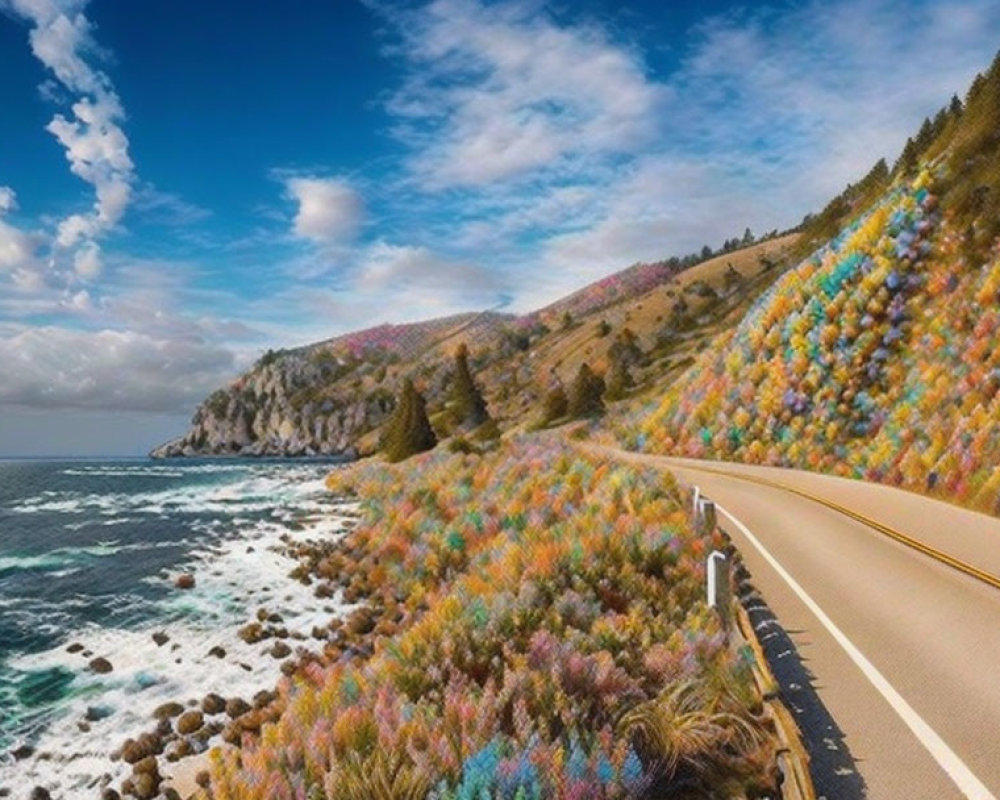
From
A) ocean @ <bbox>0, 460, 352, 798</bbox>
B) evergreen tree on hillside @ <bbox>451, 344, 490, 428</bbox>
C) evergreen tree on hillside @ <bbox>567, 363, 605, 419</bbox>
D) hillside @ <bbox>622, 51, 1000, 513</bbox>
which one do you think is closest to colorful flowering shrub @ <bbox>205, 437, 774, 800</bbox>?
ocean @ <bbox>0, 460, 352, 798</bbox>

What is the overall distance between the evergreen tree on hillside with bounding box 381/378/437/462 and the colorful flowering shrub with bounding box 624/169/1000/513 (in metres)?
18.1

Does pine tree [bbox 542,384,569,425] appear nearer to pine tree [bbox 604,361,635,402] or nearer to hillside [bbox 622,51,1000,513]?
pine tree [bbox 604,361,635,402]

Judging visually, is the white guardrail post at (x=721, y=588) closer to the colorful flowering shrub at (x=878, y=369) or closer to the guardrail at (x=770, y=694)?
the guardrail at (x=770, y=694)

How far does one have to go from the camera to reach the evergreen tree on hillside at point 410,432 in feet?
179

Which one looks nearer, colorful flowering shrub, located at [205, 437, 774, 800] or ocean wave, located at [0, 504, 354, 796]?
colorful flowering shrub, located at [205, 437, 774, 800]

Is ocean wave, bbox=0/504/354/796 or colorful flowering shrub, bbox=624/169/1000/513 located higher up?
colorful flowering shrub, bbox=624/169/1000/513

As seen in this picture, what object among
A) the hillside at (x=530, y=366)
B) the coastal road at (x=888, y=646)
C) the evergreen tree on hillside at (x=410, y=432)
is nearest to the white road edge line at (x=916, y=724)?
the coastal road at (x=888, y=646)

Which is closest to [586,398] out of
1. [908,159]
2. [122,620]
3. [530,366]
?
[908,159]

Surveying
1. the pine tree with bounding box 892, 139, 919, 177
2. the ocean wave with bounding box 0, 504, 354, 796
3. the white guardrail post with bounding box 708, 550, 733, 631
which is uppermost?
the pine tree with bounding box 892, 139, 919, 177

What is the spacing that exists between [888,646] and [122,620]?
1612 centimetres

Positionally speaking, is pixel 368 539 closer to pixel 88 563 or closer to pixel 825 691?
pixel 88 563

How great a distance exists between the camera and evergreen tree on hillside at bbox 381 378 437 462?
54.4 metres

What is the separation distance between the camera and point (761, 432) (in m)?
35.7

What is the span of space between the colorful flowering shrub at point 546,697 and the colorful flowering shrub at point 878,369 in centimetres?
1143
